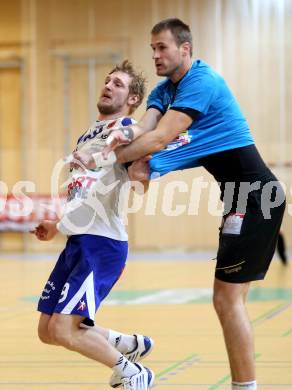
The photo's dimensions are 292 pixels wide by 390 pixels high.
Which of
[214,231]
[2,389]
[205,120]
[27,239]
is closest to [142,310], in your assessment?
[2,389]

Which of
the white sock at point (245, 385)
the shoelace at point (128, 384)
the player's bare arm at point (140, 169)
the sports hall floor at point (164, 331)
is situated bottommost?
the sports hall floor at point (164, 331)

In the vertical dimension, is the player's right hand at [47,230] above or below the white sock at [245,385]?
above

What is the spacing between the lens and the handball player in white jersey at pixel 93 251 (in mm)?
5438

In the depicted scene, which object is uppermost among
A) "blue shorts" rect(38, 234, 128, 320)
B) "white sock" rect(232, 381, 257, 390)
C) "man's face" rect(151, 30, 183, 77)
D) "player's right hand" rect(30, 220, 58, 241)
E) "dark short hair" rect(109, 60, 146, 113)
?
"man's face" rect(151, 30, 183, 77)

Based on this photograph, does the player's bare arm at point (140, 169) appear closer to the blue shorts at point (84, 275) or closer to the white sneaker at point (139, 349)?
the blue shorts at point (84, 275)

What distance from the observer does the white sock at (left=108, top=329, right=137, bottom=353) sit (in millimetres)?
6105

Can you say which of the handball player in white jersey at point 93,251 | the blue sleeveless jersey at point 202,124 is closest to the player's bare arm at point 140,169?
the blue sleeveless jersey at point 202,124

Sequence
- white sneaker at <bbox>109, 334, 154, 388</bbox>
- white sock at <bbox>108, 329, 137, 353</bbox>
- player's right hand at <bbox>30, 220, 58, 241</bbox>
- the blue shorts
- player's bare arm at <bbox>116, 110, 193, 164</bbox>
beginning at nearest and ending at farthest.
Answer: player's bare arm at <bbox>116, 110, 193, 164</bbox>, the blue shorts, player's right hand at <bbox>30, 220, 58, 241</bbox>, white sock at <bbox>108, 329, 137, 353</bbox>, white sneaker at <bbox>109, 334, 154, 388</bbox>

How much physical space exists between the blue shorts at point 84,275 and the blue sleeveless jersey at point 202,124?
840mm

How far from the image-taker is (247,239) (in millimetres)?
5062

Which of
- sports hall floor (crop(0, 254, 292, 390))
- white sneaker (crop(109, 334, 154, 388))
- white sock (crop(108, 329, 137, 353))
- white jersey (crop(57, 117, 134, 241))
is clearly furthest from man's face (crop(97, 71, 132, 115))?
sports hall floor (crop(0, 254, 292, 390))

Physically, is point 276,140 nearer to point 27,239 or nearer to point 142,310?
point 27,239

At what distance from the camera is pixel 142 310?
10.1 metres

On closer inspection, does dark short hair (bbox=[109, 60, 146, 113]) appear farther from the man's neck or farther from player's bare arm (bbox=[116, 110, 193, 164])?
player's bare arm (bbox=[116, 110, 193, 164])
